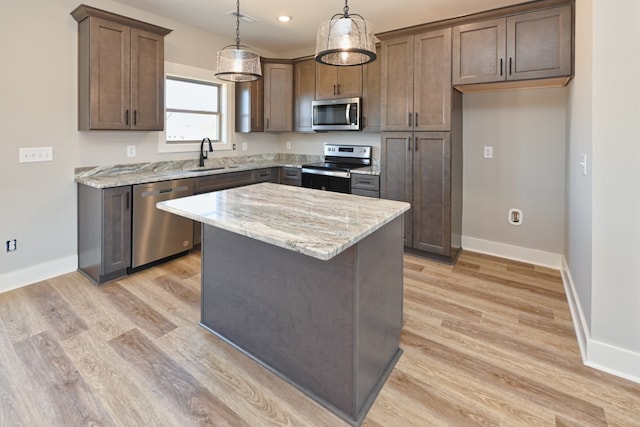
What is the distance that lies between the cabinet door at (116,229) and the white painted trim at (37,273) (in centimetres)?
57

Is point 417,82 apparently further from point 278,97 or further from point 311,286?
point 311,286

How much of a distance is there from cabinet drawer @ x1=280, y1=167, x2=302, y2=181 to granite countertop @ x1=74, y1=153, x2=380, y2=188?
0.24ft

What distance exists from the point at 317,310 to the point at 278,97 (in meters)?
3.89

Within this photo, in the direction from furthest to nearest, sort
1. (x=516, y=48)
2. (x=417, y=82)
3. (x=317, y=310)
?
(x=417, y=82) < (x=516, y=48) < (x=317, y=310)

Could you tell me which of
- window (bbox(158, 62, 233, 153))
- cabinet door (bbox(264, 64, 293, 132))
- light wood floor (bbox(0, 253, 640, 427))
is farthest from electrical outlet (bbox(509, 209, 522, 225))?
window (bbox(158, 62, 233, 153))

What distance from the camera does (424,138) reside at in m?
3.62

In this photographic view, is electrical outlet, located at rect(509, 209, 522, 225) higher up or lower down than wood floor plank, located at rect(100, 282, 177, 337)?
higher up

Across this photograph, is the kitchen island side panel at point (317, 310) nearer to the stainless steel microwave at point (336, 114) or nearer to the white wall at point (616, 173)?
the white wall at point (616, 173)

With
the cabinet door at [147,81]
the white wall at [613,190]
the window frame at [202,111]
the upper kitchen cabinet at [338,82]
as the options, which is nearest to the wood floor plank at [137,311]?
the cabinet door at [147,81]

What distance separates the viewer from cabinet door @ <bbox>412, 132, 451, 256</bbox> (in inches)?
139

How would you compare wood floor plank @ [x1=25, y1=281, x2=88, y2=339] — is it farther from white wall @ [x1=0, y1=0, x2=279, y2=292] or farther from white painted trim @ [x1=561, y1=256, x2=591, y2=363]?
white painted trim @ [x1=561, y1=256, x2=591, y2=363]

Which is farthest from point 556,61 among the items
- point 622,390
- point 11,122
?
point 11,122

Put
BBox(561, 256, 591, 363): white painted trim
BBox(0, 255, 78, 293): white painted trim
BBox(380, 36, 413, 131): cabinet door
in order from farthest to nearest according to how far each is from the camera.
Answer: BBox(380, 36, 413, 131): cabinet door, BBox(0, 255, 78, 293): white painted trim, BBox(561, 256, 591, 363): white painted trim

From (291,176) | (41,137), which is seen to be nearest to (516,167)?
(291,176)
